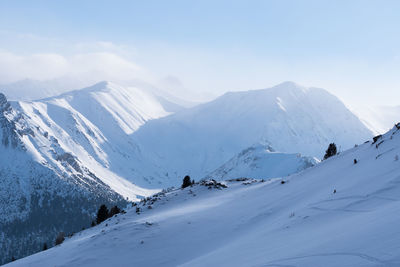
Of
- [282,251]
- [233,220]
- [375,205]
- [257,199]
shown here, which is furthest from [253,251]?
[257,199]

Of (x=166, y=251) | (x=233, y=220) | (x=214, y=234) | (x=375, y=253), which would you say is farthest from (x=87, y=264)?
(x=375, y=253)

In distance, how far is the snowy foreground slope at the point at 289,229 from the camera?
8.67 m

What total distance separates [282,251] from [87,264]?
12.7m

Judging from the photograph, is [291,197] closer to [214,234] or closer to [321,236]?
[214,234]

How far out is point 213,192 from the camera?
36094 millimetres

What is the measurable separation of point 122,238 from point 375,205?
14.9m

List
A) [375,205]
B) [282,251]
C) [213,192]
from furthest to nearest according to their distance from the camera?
[213,192]
[375,205]
[282,251]

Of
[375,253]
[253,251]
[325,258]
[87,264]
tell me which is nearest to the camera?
[375,253]

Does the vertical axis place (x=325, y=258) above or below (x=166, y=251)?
above

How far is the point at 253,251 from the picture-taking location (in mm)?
11742

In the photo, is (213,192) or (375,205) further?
(213,192)

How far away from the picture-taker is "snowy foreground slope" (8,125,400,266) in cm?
867

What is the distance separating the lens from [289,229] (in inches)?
528

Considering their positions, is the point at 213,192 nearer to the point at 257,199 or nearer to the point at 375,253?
the point at 257,199
